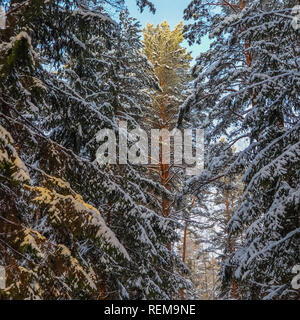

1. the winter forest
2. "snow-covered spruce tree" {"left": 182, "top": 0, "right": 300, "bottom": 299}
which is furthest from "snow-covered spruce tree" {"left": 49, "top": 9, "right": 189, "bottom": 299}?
"snow-covered spruce tree" {"left": 182, "top": 0, "right": 300, "bottom": 299}

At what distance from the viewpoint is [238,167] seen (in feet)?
21.6

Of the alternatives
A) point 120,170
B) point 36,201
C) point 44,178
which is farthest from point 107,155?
point 36,201

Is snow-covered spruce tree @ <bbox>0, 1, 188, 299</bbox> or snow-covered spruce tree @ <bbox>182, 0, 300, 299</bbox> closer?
snow-covered spruce tree @ <bbox>0, 1, 188, 299</bbox>

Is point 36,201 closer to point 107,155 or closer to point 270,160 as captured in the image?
point 107,155

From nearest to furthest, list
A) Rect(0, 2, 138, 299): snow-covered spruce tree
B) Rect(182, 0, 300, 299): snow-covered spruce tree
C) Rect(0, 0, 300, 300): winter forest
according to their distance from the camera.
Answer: Rect(0, 2, 138, 299): snow-covered spruce tree < Rect(0, 0, 300, 300): winter forest < Rect(182, 0, 300, 299): snow-covered spruce tree

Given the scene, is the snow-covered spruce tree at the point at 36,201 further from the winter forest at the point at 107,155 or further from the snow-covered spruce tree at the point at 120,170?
the snow-covered spruce tree at the point at 120,170

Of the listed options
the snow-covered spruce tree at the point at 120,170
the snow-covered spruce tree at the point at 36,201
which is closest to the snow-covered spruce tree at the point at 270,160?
the snow-covered spruce tree at the point at 120,170

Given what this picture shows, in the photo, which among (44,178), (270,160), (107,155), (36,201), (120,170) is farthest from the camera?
(120,170)

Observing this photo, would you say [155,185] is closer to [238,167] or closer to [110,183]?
[238,167]

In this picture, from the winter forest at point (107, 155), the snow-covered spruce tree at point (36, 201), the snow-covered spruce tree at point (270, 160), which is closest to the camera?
the snow-covered spruce tree at point (36, 201)

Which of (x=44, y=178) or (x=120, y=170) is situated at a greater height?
(x=120, y=170)

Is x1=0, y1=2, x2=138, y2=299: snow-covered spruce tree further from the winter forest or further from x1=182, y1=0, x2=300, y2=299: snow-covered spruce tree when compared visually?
x1=182, y1=0, x2=300, y2=299: snow-covered spruce tree

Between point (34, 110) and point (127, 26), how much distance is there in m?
6.84

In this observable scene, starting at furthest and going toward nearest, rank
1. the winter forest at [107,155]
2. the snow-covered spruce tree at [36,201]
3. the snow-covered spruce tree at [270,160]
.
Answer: the snow-covered spruce tree at [270,160]
the winter forest at [107,155]
the snow-covered spruce tree at [36,201]
